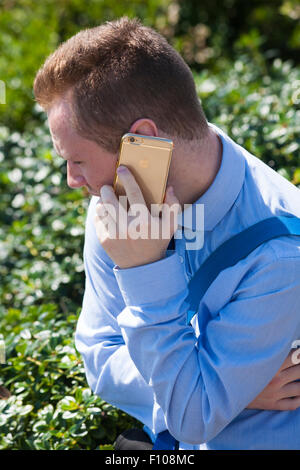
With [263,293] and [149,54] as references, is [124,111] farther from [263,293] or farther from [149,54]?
[263,293]

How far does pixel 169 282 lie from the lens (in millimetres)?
1581

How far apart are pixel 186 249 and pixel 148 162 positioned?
1.19 feet

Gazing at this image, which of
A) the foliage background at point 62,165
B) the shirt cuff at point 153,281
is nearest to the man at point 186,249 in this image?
the shirt cuff at point 153,281

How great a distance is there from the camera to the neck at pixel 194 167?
169cm

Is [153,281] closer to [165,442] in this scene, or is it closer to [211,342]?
[211,342]

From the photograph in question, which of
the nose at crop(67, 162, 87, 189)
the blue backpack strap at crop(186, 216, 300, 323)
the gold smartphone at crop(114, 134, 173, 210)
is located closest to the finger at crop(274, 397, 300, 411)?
the blue backpack strap at crop(186, 216, 300, 323)

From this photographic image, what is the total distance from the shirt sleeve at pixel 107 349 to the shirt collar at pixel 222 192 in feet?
1.19

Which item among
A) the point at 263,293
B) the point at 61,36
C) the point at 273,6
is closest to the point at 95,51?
the point at 263,293

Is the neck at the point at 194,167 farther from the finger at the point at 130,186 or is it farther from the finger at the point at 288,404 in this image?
the finger at the point at 288,404

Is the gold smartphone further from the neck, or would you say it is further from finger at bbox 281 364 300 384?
finger at bbox 281 364 300 384

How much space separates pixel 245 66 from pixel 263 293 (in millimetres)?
2778

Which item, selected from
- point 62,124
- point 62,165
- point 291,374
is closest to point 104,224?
point 62,124

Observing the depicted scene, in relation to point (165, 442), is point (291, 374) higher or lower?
higher

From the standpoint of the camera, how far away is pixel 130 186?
1.64 meters
